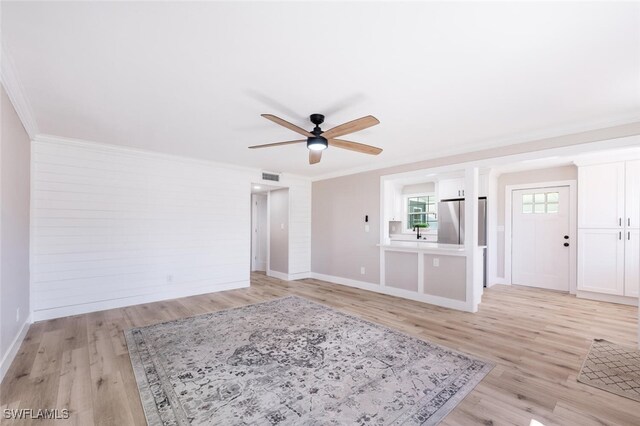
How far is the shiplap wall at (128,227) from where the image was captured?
3.80 meters

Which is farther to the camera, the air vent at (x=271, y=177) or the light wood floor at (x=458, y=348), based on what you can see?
the air vent at (x=271, y=177)

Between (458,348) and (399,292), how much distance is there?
6.97 feet

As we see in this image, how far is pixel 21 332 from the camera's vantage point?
3.07m

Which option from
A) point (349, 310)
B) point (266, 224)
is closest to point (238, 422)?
point (349, 310)

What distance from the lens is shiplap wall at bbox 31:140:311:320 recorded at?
3.80m

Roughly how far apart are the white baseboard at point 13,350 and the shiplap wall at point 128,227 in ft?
1.82

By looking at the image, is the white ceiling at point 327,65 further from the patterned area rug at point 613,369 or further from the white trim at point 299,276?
the white trim at point 299,276

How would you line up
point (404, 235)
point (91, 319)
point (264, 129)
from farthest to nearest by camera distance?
1. point (404, 235)
2. point (91, 319)
3. point (264, 129)

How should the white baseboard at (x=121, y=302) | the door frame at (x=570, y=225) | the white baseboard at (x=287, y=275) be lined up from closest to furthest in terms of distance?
the white baseboard at (x=121, y=302) → the door frame at (x=570, y=225) → the white baseboard at (x=287, y=275)

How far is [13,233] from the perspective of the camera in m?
2.75

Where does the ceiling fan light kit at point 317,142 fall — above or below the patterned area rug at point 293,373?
above

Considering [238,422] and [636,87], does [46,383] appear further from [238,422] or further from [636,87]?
[636,87]

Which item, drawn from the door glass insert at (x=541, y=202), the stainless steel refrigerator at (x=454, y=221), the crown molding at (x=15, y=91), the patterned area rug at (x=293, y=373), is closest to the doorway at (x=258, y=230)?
the patterned area rug at (x=293, y=373)

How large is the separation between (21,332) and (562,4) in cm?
533
